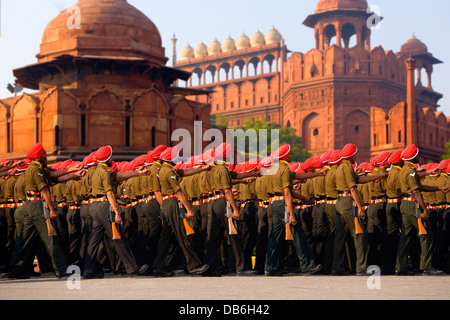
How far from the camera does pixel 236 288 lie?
1009cm

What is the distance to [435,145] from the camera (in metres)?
60.9

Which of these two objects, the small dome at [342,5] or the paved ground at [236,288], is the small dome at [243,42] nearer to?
the small dome at [342,5]

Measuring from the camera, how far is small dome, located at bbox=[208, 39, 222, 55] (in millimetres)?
104188

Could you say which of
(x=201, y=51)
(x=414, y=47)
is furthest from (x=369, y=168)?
(x=201, y=51)

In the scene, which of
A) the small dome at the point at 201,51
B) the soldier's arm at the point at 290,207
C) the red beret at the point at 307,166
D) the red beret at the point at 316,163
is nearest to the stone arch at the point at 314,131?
the small dome at the point at 201,51

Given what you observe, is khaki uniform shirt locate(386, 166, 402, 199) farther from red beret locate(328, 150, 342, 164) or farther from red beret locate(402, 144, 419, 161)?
red beret locate(328, 150, 342, 164)

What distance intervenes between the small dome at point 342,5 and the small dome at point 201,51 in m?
29.7

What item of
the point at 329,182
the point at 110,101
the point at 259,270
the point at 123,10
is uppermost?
the point at 123,10

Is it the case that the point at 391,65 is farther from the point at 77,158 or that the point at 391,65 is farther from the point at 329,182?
the point at 329,182

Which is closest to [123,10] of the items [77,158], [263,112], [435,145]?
[77,158]

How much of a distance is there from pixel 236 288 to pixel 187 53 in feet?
325

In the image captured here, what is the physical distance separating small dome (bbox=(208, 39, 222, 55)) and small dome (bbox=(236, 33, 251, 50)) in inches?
119
